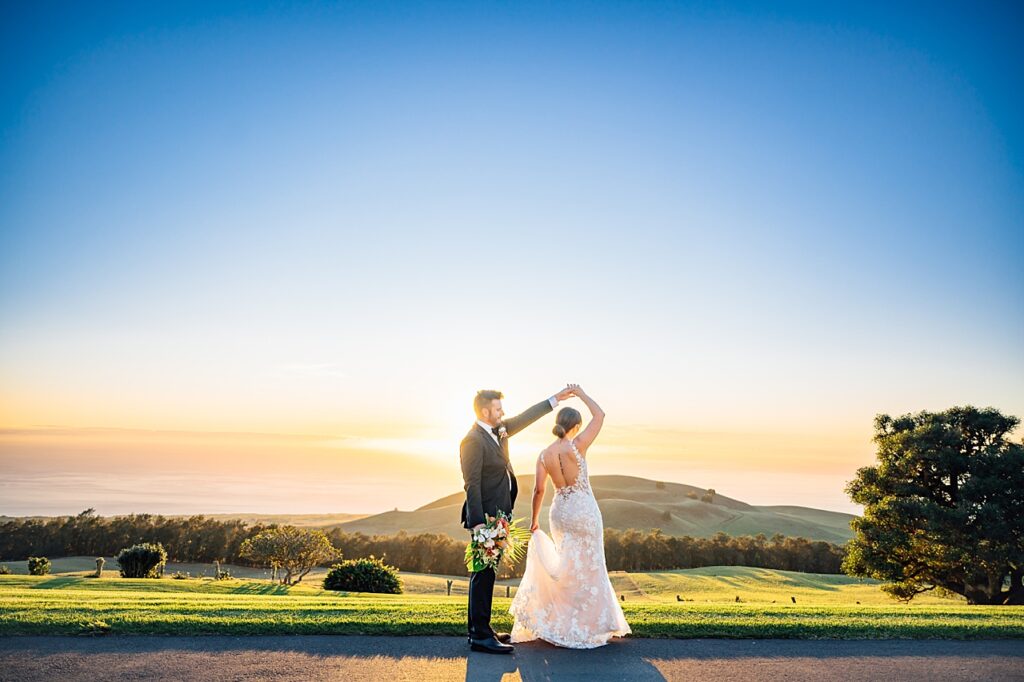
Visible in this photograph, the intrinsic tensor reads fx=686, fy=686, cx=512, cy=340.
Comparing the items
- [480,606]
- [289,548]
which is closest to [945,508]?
[480,606]

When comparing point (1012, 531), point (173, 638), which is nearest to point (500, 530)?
point (173, 638)

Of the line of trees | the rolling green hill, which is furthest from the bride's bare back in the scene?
the rolling green hill

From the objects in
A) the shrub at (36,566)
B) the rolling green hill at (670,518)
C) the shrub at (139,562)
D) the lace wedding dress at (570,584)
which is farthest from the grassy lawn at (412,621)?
the rolling green hill at (670,518)

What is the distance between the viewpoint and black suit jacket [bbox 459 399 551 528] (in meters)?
8.59

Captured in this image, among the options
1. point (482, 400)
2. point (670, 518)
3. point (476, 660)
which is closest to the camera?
point (476, 660)

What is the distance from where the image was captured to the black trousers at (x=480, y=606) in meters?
8.66

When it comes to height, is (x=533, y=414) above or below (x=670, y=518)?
above

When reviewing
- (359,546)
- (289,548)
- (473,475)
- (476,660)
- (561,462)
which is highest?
(561,462)

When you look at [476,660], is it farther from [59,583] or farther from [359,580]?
[359,580]

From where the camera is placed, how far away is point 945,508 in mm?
31266

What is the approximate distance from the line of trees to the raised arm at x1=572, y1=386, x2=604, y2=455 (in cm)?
4479

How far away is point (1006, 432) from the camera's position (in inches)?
1305

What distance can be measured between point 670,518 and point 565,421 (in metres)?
97.0

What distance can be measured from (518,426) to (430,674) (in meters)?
3.21
